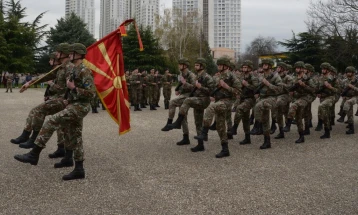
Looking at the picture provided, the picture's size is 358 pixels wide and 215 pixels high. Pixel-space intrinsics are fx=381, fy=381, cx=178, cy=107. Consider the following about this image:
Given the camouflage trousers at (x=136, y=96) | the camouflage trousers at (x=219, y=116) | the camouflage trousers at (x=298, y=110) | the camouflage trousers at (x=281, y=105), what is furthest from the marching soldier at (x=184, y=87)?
the camouflage trousers at (x=136, y=96)

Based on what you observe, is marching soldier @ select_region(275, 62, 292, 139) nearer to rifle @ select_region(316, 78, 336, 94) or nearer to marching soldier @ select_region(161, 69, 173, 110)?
rifle @ select_region(316, 78, 336, 94)

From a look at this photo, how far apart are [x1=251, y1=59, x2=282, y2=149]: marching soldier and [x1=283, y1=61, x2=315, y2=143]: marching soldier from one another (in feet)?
2.31

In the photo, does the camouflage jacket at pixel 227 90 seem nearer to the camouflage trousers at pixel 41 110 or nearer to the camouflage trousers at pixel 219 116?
the camouflage trousers at pixel 219 116

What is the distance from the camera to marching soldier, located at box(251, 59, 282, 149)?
Result: 9047 mm

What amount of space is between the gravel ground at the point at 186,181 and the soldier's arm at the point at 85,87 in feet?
4.42

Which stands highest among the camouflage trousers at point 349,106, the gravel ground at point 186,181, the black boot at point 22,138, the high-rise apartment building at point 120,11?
the high-rise apartment building at point 120,11

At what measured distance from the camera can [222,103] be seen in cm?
804

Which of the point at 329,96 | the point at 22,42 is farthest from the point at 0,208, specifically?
the point at 22,42

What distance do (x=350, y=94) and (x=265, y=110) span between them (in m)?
4.05

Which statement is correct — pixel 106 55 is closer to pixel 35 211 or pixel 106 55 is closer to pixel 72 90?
pixel 72 90

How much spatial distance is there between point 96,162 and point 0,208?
2648 mm

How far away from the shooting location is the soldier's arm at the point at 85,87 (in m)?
5.96

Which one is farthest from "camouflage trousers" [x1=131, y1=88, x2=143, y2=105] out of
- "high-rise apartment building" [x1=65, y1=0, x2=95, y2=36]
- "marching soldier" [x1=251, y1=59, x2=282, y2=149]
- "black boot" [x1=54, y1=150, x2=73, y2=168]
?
"high-rise apartment building" [x1=65, y1=0, x2=95, y2=36]

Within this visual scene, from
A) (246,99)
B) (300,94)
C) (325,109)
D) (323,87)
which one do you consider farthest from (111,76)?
(323,87)
